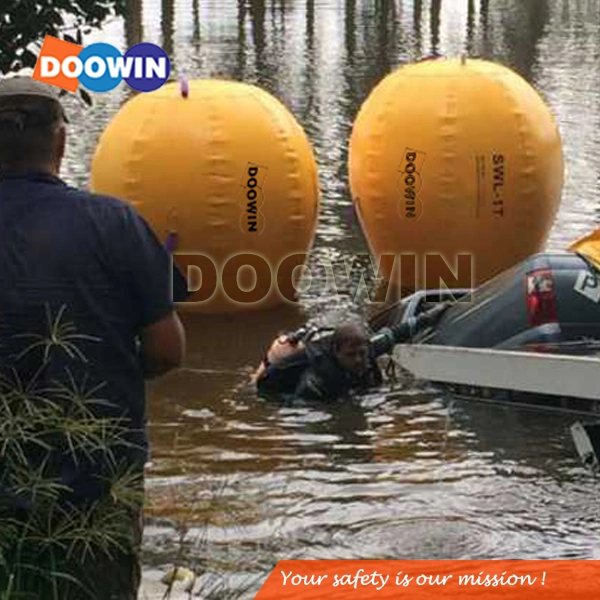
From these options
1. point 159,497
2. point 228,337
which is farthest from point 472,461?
point 228,337

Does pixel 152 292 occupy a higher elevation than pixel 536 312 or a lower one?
higher

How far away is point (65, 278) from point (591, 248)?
5.26m

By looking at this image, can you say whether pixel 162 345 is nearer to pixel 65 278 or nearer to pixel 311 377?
pixel 65 278

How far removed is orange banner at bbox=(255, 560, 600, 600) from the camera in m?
5.61

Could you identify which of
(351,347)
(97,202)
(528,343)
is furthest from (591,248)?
(97,202)

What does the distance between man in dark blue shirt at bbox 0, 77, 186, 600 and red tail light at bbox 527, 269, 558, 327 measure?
4.89 meters

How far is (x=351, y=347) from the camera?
28.4 feet

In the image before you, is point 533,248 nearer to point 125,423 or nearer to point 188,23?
point 125,423

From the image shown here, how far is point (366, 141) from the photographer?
11031 millimetres

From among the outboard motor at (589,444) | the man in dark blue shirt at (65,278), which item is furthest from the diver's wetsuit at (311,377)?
the man in dark blue shirt at (65,278)

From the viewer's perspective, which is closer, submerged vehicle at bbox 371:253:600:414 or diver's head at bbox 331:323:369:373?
submerged vehicle at bbox 371:253:600:414

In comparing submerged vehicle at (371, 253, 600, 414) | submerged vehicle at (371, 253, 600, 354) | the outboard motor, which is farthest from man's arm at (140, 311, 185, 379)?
submerged vehicle at (371, 253, 600, 354)

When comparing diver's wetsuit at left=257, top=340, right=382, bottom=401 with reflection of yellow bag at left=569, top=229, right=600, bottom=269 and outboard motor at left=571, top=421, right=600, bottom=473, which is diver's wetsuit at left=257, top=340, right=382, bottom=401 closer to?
reflection of yellow bag at left=569, top=229, right=600, bottom=269

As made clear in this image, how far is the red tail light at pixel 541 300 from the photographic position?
28.1 feet
